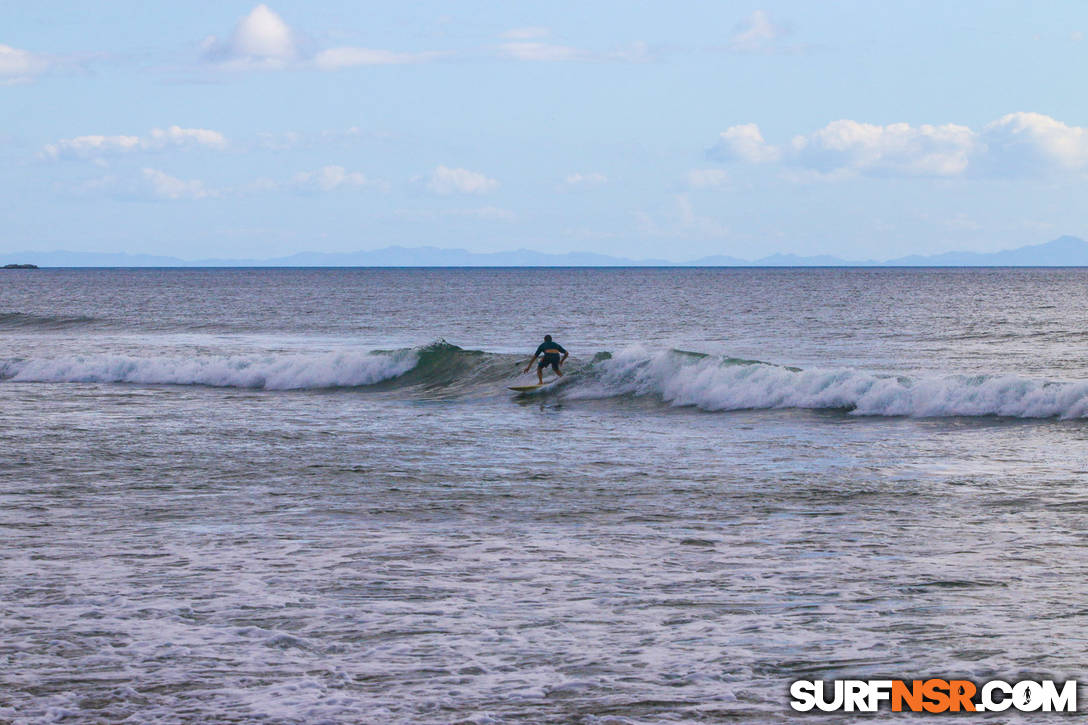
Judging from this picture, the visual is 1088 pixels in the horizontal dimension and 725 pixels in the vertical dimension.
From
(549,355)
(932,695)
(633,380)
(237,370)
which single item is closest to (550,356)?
(549,355)

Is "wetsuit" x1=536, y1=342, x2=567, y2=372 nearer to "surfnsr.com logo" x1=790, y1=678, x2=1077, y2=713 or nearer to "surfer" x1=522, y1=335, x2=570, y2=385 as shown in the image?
"surfer" x1=522, y1=335, x2=570, y2=385

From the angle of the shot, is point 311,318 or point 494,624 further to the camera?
point 311,318

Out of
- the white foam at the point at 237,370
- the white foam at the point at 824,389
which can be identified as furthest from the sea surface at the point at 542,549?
the white foam at the point at 237,370

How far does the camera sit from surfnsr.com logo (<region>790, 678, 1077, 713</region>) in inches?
256

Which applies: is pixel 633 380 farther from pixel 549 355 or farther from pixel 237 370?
pixel 237 370

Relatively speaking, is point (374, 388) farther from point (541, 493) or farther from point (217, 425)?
point (541, 493)

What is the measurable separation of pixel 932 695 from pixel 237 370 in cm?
2843

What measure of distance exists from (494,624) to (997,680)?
3.52m

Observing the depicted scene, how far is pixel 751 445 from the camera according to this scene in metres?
17.9

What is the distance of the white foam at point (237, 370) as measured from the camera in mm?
31578

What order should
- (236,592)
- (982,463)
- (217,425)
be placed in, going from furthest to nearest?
(217,425) < (982,463) < (236,592)

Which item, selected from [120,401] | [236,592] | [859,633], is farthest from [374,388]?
[859,633]

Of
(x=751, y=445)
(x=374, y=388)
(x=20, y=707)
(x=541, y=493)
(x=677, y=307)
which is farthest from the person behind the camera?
(x=677, y=307)

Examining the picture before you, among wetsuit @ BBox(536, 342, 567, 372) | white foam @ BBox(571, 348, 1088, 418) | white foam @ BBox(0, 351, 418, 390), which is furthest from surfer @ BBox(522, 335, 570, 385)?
white foam @ BBox(0, 351, 418, 390)
